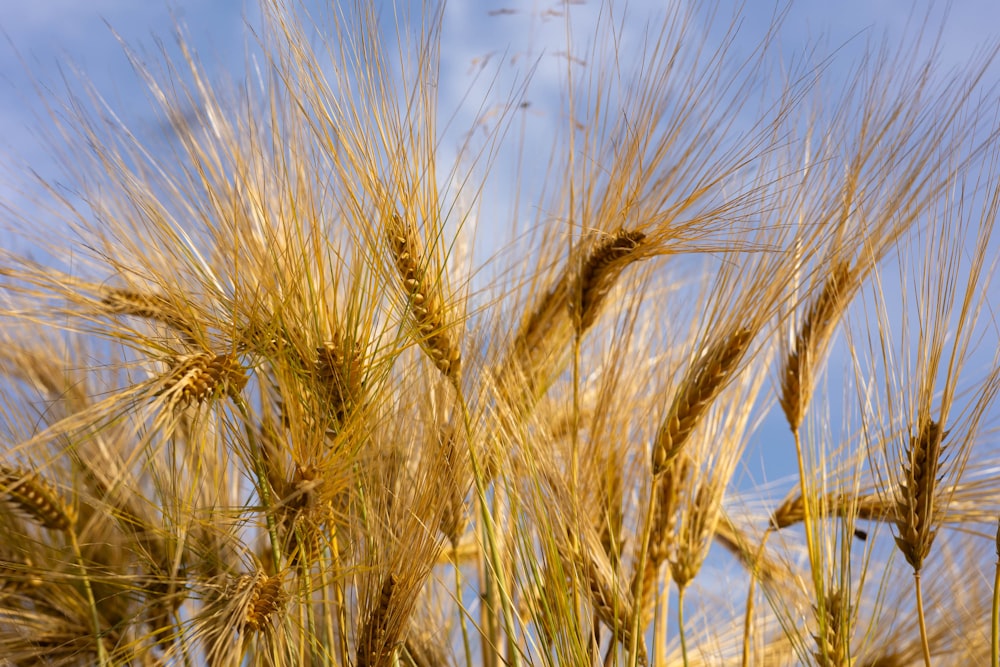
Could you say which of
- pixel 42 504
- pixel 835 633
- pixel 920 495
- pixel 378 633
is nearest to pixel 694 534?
pixel 835 633

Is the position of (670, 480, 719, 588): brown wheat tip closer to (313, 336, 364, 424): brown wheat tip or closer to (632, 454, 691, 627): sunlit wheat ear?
(632, 454, 691, 627): sunlit wheat ear

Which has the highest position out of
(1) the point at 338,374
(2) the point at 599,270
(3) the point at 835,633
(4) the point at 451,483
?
(2) the point at 599,270

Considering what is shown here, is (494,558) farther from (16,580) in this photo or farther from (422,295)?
(16,580)

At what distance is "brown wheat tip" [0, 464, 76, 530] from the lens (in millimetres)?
923

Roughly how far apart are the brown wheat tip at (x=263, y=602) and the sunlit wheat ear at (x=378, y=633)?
3.2 inches

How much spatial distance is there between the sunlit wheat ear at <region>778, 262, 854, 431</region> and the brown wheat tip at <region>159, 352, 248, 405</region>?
27.6 inches

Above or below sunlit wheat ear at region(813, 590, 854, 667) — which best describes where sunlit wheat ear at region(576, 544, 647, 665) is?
above

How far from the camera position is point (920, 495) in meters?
0.83

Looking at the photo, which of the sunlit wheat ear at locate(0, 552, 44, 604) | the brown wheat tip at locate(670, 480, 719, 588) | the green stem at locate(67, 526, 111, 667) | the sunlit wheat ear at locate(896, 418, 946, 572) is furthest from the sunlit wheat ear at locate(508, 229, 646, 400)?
the sunlit wheat ear at locate(0, 552, 44, 604)

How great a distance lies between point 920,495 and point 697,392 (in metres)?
0.23

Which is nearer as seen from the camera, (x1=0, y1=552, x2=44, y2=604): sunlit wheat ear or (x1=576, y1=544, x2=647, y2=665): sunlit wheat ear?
(x1=576, y1=544, x2=647, y2=665): sunlit wheat ear

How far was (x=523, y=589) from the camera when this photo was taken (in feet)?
2.72

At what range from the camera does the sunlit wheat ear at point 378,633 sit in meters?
0.76

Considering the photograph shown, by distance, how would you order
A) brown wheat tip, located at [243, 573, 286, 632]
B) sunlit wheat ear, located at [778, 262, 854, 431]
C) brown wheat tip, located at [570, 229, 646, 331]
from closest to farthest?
brown wheat tip, located at [243, 573, 286, 632] → brown wheat tip, located at [570, 229, 646, 331] → sunlit wheat ear, located at [778, 262, 854, 431]
